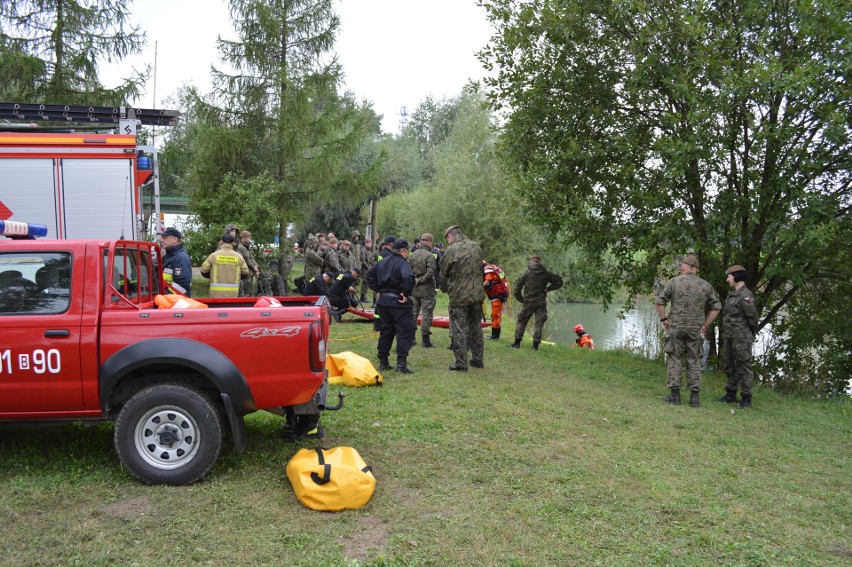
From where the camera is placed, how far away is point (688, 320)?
895cm

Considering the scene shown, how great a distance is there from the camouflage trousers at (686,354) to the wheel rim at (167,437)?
20.9ft

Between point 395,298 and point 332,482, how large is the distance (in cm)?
456

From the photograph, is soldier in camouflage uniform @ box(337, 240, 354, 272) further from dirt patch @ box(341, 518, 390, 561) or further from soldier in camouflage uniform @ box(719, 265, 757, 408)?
dirt patch @ box(341, 518, 390, 561)

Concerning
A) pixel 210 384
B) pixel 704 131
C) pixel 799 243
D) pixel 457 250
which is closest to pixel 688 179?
pixel 704 131

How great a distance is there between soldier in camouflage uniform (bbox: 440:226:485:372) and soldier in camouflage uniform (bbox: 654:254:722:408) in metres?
2.53

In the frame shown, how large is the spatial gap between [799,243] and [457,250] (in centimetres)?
496

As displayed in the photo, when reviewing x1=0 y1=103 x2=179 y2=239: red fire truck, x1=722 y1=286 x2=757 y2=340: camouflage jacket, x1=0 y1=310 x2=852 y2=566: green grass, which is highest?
x1=0 y1=103 x2=179 y2=239: red fire truck

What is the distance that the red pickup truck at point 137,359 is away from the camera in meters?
4.91

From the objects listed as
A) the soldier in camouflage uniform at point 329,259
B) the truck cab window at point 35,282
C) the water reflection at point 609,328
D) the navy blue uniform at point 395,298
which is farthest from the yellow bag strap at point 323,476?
the water reflection at point 609,328

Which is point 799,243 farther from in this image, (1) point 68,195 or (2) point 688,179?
(1) point 68,195

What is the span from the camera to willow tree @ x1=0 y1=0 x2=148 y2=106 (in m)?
15.9

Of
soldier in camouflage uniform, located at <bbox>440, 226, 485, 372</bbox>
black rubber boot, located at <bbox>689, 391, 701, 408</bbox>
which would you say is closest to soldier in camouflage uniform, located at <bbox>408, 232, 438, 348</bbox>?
soldier in camouflage uniform, located at <bbox>440, 226, 485, 372</bbox>

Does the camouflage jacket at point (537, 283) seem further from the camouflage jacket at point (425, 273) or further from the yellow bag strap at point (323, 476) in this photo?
the yellow bag strap at point (323, 476)

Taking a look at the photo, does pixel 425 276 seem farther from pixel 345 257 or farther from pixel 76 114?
pixel 76 114
